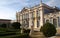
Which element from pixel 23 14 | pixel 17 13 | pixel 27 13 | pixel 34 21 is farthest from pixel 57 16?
pixel 17 13

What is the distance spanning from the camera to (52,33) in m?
19.8

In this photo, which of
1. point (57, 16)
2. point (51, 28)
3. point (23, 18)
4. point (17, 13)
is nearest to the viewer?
point (51, 28)

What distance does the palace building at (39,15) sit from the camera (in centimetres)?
3042

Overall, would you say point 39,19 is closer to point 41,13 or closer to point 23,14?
point 41,13

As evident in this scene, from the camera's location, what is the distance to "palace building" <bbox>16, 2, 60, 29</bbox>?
1198 inches

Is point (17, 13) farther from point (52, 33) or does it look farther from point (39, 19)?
point (52, 33)

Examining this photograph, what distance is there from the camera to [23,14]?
39906mm

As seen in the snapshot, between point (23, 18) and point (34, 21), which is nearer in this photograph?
point (34, 21)

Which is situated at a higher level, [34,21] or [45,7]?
[45,7]

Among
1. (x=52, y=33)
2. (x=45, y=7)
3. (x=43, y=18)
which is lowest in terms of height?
(x=52, y=33)

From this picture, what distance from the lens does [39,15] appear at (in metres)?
33.7

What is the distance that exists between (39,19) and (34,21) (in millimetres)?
2270

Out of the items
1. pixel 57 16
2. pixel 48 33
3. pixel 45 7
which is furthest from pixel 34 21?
pixel 48 33

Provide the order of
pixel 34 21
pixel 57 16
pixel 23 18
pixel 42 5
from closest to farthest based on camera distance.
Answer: pixel 57 16 < pixel 42 5 < pixel 34 21 < pixel 23 18
